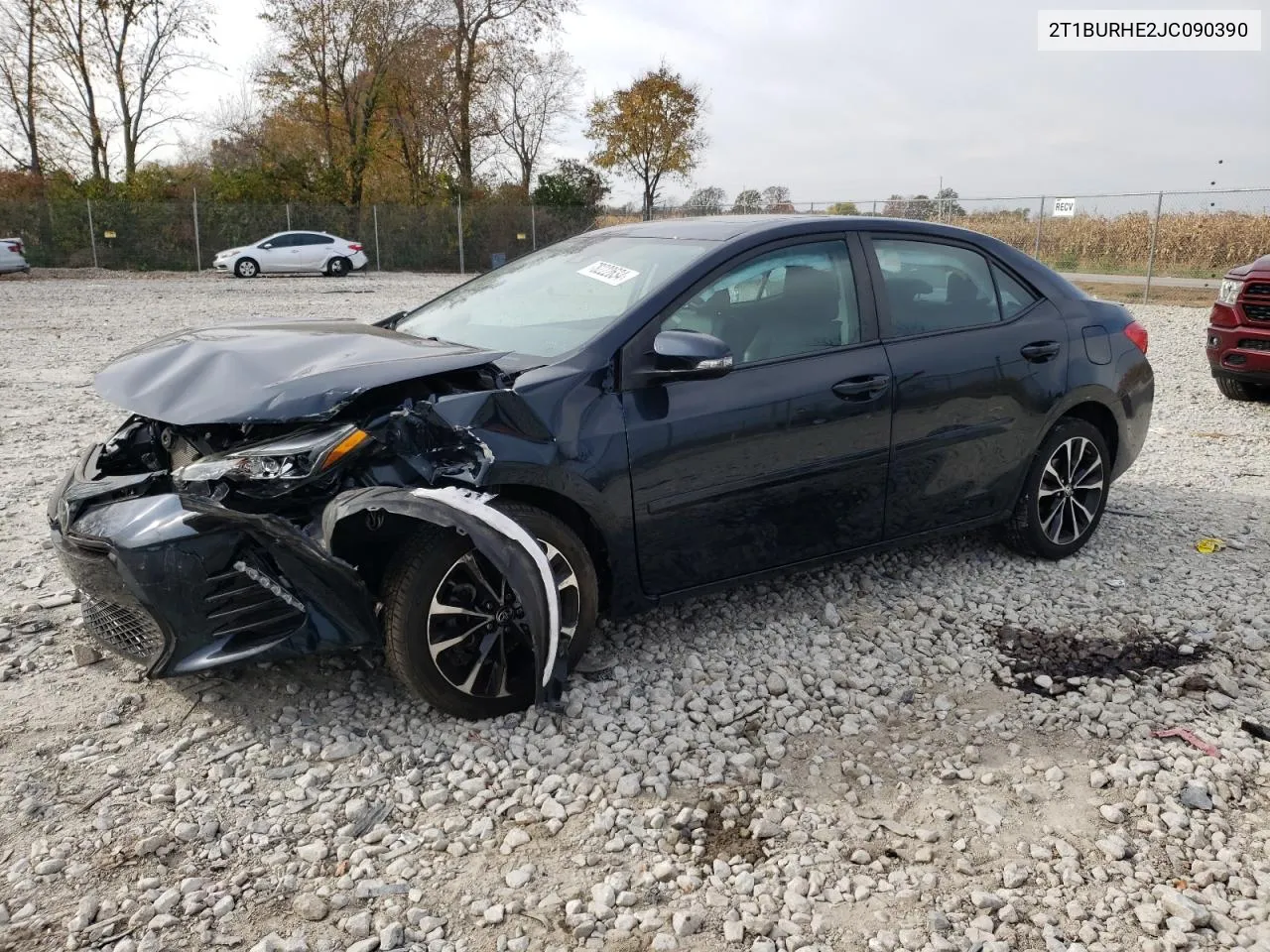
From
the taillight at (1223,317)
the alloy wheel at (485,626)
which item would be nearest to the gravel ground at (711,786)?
the alloy wheel at (485,626)

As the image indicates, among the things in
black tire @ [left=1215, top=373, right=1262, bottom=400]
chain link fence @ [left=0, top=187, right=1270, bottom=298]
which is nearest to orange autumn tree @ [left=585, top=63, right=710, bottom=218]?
chain link fence @ [left=0, top=187, right=1270, bottom=298]

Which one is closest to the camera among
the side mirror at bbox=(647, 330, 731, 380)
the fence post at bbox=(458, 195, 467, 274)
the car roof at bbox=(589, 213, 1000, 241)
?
the side mirror at bbox=(647, 330, 731, 380)

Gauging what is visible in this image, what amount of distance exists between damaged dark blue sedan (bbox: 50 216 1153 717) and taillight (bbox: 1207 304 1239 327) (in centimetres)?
509

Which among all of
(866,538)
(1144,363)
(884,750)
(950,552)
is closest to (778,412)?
(866,538)

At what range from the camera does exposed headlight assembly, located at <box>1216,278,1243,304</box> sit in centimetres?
882

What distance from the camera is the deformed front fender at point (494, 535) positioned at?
291 centimetres

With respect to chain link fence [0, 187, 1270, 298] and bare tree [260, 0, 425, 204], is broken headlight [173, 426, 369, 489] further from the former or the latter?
bare tree [260, 0, 425, 204]

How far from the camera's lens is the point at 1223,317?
29.4 ft

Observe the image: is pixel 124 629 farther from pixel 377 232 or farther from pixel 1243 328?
pixel 377 232

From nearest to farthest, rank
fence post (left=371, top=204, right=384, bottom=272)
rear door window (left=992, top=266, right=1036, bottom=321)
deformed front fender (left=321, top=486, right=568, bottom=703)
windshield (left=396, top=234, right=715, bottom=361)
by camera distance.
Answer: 1. deformed front fender (left=321, top=486, right=568, bottom=703)
2. windshield (left=396, top=234, right=715, bottom=361)
3. rear door window (left=992, top=266, right=1036, bottom=321)
4. fence post (left=371, top=204, right=384, bottom=272)

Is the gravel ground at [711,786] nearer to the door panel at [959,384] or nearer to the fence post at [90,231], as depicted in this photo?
the door panel at [959,384]

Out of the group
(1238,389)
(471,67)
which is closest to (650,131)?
(471,67)

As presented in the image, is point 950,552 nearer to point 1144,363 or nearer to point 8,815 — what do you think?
point 1144,363

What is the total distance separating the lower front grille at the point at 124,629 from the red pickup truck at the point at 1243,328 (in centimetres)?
895
